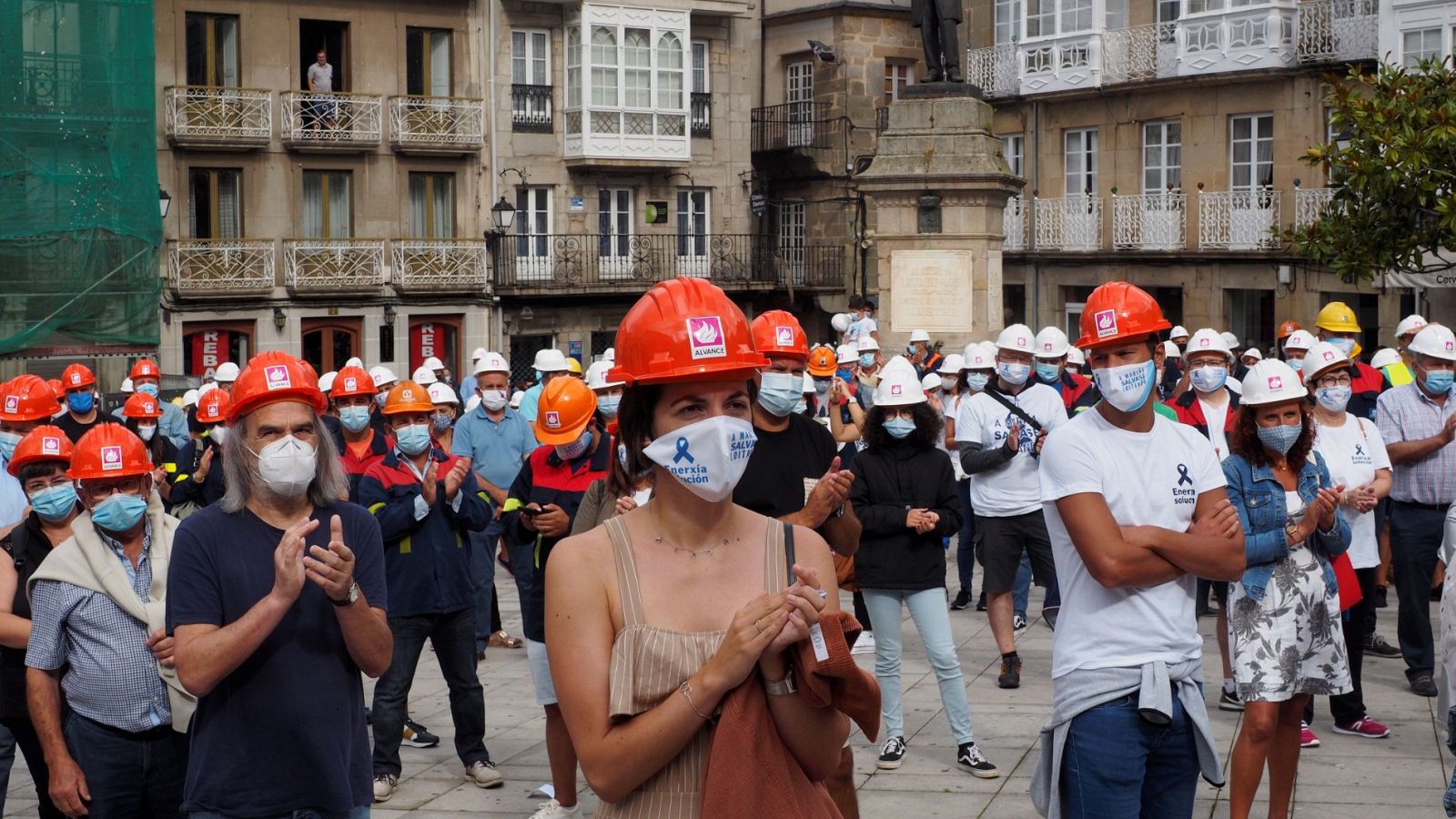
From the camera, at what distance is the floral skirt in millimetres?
7113

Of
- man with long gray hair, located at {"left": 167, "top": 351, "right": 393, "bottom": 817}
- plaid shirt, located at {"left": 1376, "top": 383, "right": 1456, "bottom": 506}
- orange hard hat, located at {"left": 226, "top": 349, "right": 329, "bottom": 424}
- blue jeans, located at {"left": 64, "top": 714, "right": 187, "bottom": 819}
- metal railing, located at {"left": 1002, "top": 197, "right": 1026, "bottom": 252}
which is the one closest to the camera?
man with long gray hair, located at {"left": 167, "top": 351, "right": 393, "bottom": 817}

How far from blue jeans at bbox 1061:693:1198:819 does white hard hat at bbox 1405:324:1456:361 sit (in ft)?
19.3

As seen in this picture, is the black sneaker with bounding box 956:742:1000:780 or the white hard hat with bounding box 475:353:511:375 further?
the white hard hat with bounding box 475:353:511:375

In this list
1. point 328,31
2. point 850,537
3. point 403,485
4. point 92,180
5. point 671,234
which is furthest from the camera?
point 671,234

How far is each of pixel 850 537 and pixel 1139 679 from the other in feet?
7.02

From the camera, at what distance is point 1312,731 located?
9.27 metres

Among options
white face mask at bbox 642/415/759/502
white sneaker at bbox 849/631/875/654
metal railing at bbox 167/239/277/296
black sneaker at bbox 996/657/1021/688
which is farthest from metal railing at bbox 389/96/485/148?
white face mask at bbox 642/415/759/502

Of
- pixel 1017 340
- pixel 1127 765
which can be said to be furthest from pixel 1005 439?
pixel 1127 765

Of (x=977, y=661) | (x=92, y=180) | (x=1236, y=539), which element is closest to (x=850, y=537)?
(x=1236, y=539)

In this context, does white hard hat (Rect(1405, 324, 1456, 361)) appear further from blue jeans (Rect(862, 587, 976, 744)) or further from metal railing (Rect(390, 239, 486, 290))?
metal railing (Rect(390, 239, 486, 290))

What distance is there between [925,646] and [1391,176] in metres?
9.77

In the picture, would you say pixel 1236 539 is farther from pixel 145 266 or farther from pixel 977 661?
pixel 145 266

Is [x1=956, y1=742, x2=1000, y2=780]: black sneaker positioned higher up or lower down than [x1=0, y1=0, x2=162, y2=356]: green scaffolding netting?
lower down

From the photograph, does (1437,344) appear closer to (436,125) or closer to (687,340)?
(687,340)
